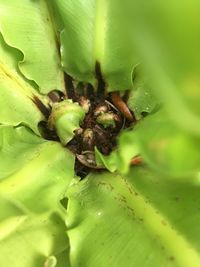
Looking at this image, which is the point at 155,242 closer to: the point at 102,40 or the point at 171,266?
the point at 171,266

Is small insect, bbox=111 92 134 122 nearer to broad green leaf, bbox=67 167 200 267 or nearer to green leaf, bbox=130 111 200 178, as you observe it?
broad green leaf, bbox=67 167 200 267

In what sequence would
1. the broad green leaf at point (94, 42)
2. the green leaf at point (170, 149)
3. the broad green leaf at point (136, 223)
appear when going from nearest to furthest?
the green leaf at point (170, 149)
the broad green leaf at point (136, 223)
the broad green leaf at point (94, 42)

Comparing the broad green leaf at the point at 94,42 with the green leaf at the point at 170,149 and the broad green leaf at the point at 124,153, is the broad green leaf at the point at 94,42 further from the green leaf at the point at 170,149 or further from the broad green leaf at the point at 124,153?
the green leaf at the point at 170,149

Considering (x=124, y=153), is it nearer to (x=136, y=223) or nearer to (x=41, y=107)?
(x=136, y=223)

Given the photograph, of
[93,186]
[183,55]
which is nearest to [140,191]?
[93,186]

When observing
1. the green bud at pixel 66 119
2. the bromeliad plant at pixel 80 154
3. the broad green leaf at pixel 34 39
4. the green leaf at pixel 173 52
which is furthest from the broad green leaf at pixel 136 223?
the green leaf at pixel 173 52

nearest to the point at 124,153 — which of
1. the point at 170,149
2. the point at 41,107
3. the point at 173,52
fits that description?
the point at 170,149

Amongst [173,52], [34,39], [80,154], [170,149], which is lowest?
[80,154]
